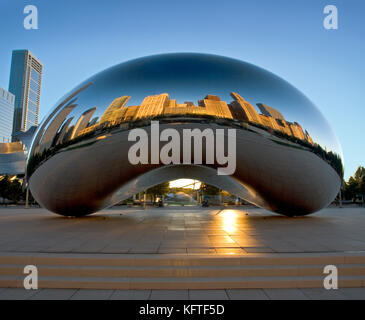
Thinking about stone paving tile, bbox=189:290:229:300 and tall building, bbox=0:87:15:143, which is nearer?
stone paving tile, bbox=189:290:229:300

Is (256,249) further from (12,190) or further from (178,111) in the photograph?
(12,190)

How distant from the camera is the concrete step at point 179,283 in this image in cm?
421

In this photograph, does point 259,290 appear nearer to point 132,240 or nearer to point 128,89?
point 132,240

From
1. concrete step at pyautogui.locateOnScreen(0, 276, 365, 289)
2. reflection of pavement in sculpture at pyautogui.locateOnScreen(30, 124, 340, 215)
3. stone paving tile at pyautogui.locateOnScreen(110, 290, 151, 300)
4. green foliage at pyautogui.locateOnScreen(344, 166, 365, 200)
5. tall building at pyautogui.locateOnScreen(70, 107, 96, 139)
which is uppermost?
tall building at pyautogui.locateOnScreen(70, 107, 96, 139)

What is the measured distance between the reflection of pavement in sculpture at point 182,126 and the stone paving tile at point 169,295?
5.40m

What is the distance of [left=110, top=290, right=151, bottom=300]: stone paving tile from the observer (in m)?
3.87

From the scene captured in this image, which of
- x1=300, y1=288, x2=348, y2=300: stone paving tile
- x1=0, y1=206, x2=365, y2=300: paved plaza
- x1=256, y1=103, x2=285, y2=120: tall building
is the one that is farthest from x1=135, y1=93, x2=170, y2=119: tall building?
x1=300, y1=288, x2=348, y2=300: stone paving tile

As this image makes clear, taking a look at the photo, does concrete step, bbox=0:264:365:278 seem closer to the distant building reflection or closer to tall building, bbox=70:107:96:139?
the distant building reflection

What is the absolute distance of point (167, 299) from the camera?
384cm

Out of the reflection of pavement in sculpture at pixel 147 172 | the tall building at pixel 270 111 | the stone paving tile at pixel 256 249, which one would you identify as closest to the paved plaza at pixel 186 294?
the stone paving tile at pixel 256 249

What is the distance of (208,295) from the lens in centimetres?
396

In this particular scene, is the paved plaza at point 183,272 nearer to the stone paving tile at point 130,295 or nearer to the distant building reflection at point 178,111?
the stone paving tile at point 130,295

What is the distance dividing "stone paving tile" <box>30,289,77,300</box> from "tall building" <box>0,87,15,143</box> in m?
182

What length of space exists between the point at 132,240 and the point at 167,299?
2.75 meters
